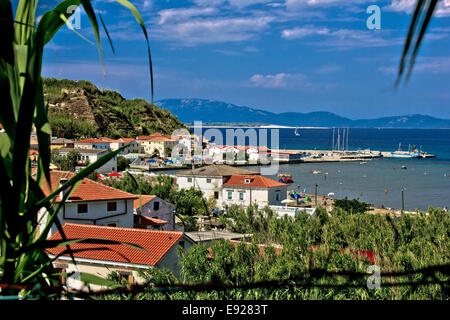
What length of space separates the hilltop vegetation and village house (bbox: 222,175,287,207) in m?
42.8

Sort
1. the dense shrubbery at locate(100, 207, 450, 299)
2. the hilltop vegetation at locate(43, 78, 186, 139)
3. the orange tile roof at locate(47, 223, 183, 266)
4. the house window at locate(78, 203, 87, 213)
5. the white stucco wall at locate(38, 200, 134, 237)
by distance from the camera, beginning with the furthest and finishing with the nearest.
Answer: the hilltop vegetation at locate(43, 78, 186, 139) → the house window at locate(78, 203, 87, 213) → the white stucco wall at locate(38, 200, 134, 237) → the orange tile roof at locate(47, 223, 183, 266) → the dense shrubbery at locate(100, 207, 450, 299)

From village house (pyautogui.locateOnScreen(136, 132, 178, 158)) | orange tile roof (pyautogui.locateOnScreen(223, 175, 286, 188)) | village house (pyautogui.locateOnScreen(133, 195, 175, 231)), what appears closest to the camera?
village house (pyautogui.locateOnScreen(133, 195, 175, 231))


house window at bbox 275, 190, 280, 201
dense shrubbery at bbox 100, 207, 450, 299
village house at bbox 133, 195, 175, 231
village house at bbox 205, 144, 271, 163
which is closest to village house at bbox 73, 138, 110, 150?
village house at bbox 205, 144, 271, 163

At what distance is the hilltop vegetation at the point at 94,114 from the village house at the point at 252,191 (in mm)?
42773

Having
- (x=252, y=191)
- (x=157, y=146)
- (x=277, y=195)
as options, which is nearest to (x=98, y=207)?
(x=252, y=191)

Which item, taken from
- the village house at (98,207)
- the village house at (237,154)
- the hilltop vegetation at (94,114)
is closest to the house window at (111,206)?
the village house at (98,207)

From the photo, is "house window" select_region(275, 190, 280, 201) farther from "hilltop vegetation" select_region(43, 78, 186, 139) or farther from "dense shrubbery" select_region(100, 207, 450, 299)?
"hilltop vegetation" select_region(43, 78, 186, 139)

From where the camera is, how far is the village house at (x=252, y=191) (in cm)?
2895

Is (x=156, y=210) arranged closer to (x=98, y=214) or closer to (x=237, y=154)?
(x=98, y=214)

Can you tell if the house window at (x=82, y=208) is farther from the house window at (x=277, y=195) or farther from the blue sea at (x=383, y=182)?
the blue sea at (x=383, y=182)

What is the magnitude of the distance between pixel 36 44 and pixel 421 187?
4864 cm

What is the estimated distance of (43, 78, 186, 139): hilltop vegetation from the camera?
237 feet

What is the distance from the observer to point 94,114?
8119 centimetres
